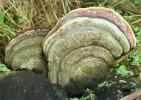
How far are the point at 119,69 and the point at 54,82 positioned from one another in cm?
56

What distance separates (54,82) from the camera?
3.31 m

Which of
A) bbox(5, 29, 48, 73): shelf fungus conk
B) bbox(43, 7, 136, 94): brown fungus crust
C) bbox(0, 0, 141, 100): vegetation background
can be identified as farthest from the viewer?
bbox(0, 0, 141, 100): vegetation background

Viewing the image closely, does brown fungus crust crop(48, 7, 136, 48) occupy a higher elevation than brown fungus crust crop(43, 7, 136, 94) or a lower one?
higher

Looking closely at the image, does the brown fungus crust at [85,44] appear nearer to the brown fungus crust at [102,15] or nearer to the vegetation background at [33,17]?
the brown fungus crust at [102,15]

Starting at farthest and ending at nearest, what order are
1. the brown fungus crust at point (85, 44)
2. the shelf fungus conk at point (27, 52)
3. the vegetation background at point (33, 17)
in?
the vegetation background at point (33, 17) < the shelf fungus conk at point (27, 52) < the brown fungus crust at point (85, 44)

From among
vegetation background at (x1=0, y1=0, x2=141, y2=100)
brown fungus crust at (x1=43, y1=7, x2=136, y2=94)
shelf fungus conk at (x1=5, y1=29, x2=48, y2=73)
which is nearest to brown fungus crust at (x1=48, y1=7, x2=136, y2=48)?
brown fungus crust at (x1=43, y1=7, x2=136, y2=94)

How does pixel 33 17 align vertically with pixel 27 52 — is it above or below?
above

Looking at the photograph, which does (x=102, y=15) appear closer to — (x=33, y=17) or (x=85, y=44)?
(x=85, y=44)

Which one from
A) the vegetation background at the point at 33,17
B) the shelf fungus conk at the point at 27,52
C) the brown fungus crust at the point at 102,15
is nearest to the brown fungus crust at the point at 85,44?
the brown fungus crust at the point at 102,15

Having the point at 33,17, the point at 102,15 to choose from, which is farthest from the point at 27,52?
the point at 102,15

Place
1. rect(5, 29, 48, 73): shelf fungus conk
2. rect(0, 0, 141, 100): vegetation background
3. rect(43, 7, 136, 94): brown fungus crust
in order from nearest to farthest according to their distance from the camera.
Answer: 1. rect(43, 7, 136, 94): brown fungus crust
2. rect(5, 29, 48, 73): shelf fungus conk
3. rect(0, 0, 141, 100): vegetation background

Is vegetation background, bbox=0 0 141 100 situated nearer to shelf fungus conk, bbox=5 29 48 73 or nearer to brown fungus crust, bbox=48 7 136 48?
shelf fungus conk, bbox=5 29 48 73

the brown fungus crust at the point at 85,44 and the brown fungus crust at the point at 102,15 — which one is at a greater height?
the brown fungus crust at the point at 102,15

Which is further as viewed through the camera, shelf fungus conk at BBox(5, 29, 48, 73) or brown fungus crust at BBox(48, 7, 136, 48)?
shelf fungus conk at BBox(5, 29, 48, 73)
